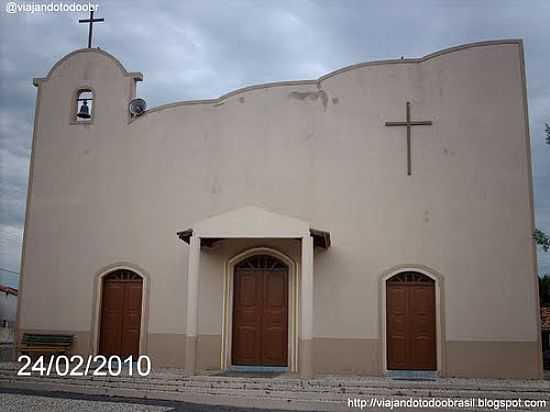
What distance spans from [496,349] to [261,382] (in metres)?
4.59

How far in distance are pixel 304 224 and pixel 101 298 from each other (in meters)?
5.17

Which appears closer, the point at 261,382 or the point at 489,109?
the point at 261,382

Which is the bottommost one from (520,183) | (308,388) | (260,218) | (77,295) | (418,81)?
(308,388)

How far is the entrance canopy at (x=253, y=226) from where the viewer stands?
1135 cm

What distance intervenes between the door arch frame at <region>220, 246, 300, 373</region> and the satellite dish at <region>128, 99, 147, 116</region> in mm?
4022

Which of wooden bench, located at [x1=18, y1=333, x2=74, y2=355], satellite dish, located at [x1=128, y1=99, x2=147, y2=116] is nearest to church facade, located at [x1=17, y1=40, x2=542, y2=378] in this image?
satellite dish, located at [x1=128, y1=99, x2=147, y2=116]

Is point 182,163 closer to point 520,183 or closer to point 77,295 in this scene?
point 77,295

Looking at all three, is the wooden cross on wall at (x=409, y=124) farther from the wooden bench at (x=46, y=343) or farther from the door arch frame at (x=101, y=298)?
the wooden bench at (x=46, y=343)

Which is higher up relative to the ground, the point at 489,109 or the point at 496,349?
the point at 489,109

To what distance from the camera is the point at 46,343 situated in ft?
44.2

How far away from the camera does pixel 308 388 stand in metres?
10.4

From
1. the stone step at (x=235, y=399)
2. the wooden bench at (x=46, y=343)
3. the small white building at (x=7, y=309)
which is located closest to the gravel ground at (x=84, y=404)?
the stone step at (x=235, y=399)

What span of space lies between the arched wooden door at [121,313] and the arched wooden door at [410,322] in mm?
5296

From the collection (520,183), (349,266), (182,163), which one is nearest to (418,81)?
(520,183)
